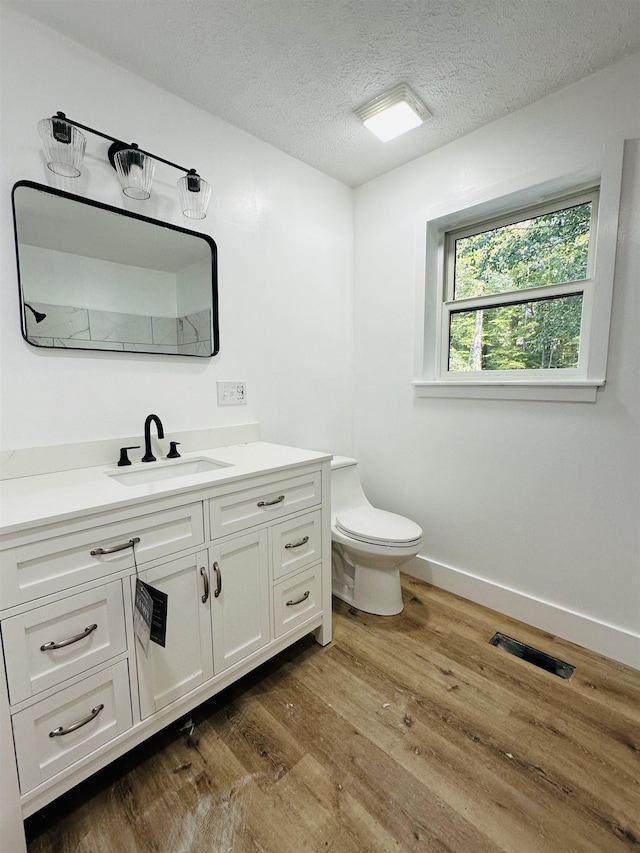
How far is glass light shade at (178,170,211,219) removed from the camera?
1.58 m

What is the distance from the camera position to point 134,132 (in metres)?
1.52

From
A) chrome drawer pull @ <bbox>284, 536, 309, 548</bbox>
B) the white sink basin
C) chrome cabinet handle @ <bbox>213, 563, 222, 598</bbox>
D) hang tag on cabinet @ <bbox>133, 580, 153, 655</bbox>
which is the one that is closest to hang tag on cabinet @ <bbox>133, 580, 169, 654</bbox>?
hang tag on cabinet @ <bbox>133, 580, 153, 655</bbox>

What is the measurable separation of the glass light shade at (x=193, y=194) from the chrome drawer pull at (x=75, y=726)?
1.78 m

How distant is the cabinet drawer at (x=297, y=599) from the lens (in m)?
1.51

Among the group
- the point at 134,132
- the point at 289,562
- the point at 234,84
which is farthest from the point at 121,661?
the point at 234,84

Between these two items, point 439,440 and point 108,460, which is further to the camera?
point 439,440

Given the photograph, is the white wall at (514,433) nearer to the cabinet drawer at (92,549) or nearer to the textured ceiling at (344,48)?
the textured ceiling at (344,48)

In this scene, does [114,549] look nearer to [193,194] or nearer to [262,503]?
[262,503]

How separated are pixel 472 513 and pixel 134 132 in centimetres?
232

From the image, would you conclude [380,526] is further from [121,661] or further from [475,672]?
[121,661]

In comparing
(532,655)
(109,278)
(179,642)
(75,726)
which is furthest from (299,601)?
(109,278)

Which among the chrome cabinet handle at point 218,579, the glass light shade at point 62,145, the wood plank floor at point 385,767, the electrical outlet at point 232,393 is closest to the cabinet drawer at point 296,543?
the chrome cabinet handle at point 218,579

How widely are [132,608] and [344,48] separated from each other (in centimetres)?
203

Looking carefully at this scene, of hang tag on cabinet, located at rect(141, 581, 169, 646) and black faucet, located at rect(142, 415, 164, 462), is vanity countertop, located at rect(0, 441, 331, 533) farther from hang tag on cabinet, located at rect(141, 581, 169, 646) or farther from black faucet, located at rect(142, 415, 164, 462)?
hang tag on cabinet, located at rect(141, 581, 169, 646)
